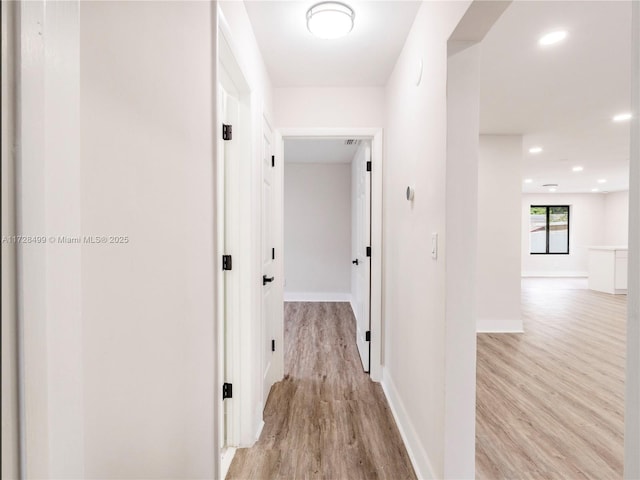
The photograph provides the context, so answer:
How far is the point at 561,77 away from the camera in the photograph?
2.81 m

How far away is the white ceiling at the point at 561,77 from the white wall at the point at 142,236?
2009 millimetres

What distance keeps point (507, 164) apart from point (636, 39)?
4318 mm

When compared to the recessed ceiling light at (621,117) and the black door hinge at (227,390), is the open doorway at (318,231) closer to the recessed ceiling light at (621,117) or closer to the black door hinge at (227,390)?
the recessed ceiling light at (621,117)

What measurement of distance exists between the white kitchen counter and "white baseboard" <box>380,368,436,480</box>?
7175mm

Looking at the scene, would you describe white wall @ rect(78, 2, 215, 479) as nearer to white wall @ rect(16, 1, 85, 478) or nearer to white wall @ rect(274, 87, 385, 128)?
white wall @ rect(16, 1, 85, 478)

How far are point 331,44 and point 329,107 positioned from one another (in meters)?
0.65

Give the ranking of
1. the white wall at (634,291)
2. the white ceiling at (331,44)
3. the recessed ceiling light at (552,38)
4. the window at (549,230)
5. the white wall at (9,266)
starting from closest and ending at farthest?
the white wall at (9,266) < the white wall at (634,291) < the white ceiling at (331,44) < the recessed ceiling light at (552,38) < the window at (549,230)

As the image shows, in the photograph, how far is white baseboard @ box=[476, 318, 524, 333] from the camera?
4.36 meters

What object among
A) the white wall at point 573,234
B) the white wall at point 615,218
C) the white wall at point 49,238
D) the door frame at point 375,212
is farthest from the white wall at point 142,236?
the white wall at point 615,218

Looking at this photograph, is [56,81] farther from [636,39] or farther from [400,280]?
[400,280]

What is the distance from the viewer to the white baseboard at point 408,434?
171 cm

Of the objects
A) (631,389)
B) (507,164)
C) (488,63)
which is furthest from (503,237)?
(631,389)

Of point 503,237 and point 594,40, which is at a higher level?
point 594,40

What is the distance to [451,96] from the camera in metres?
1.45
